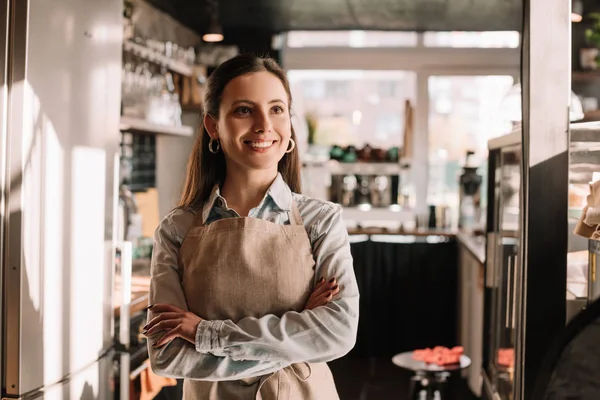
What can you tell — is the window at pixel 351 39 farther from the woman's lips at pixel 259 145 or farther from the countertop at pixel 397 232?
the woman's lips at pixel 259 145

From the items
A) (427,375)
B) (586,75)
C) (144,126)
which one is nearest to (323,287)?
(427,375)

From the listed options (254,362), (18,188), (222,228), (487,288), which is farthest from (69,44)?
(487,288)

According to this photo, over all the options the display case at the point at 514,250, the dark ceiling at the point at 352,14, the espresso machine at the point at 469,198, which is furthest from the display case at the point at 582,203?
the espresso machine at the point at 469,198

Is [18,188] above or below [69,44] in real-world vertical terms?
below

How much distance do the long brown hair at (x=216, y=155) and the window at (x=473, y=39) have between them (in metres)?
5.86

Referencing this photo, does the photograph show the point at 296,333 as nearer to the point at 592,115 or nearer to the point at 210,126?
the point at 210,126

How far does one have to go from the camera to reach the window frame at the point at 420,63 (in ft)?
24.4

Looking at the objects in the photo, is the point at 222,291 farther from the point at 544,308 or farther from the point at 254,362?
the point at 544,308

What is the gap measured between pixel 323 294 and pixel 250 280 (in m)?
0.16

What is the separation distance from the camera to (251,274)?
1.72 metres

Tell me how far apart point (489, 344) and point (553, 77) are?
2.21 meters

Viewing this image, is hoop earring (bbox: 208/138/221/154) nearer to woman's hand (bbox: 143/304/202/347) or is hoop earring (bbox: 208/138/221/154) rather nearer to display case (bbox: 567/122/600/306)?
woman's hand (bbox: 143/304/202/347)

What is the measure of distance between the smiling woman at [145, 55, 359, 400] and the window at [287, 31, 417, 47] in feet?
19.3

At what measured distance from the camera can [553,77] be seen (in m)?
1.82
